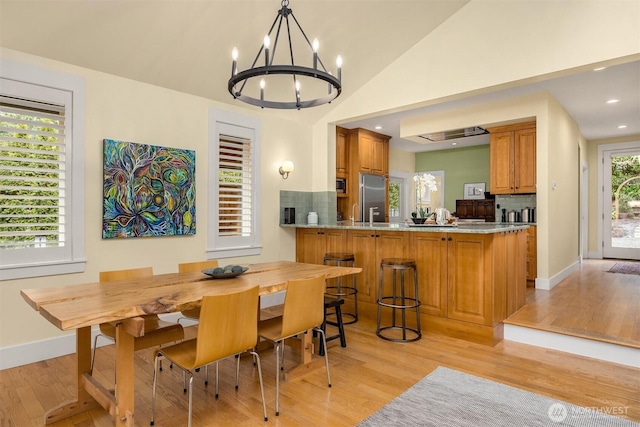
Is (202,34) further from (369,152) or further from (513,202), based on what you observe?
(513,202)

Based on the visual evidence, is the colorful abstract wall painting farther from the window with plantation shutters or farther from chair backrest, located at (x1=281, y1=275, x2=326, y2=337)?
chair backrest, located at (x1=281, y1=275, x2=326, y2=337)

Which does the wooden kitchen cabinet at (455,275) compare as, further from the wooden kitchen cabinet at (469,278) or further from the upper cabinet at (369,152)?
the upper cabinet at (369,152)

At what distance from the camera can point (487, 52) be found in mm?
3635

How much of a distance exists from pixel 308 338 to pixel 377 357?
2.30 ft

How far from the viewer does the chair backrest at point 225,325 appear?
193cm

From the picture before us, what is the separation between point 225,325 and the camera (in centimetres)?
203

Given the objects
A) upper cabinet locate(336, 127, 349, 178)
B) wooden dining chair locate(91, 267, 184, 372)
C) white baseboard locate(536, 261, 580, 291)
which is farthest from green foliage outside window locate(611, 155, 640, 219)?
wooden dining chair locate(91, 267, 184, 372)

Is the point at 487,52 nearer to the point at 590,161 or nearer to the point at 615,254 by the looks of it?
the point at 590,161

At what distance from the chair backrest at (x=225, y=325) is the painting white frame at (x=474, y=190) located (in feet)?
23.7

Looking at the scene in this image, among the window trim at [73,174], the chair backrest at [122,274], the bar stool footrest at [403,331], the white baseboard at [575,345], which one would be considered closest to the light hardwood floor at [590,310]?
the white baseboard at [575,345]

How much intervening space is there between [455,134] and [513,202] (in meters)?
1.54

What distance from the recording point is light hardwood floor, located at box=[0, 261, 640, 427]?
229 centimetres

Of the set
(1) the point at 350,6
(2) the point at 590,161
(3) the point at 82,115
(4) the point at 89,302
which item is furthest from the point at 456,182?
(4) the point at 89,302

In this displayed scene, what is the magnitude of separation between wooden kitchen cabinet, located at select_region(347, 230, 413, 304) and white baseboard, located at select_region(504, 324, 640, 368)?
3.68ft
